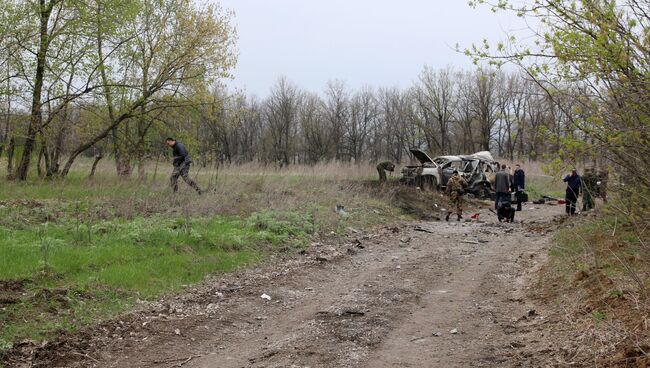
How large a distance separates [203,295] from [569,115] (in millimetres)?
5791

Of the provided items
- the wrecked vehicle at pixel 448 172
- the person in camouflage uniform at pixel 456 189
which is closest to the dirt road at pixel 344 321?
the person in camouflage uniform at pixel 456 189

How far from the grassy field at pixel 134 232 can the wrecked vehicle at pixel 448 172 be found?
244 inches

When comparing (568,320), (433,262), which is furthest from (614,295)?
(433,262)

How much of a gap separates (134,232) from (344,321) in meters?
4.89

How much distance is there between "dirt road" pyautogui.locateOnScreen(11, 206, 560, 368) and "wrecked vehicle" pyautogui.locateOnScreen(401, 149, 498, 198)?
14782 mm

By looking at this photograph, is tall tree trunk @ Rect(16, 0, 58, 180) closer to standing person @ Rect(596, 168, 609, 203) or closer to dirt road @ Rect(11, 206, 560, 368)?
dirt road @ Rect(11, 206, 560, 368)

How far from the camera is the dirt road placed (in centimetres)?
518

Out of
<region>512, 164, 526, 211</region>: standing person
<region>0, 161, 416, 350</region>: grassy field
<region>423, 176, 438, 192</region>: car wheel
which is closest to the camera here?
<region>0, 161, 416, 350</region>: grassy field

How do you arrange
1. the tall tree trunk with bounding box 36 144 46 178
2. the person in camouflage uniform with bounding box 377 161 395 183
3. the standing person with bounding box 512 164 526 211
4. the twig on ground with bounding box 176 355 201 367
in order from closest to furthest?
the twig on ground with bounding box 176 355 201 367 → the tall tree trunk with bounding box 36 144 46 178 → the standing person with bounding box 512 164 526 211 → the person in camouflage uniform with bounding box 377 161 395 183

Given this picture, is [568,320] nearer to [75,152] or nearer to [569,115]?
[569,115]

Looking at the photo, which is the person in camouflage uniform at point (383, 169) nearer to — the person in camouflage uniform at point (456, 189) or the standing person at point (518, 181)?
the standing person at point (518, 181)

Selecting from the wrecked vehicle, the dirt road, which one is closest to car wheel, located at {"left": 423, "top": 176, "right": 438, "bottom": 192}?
the wrecked vehicle

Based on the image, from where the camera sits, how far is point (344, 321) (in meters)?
6.29

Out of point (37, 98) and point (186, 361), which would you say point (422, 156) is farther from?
point (186, 361)
